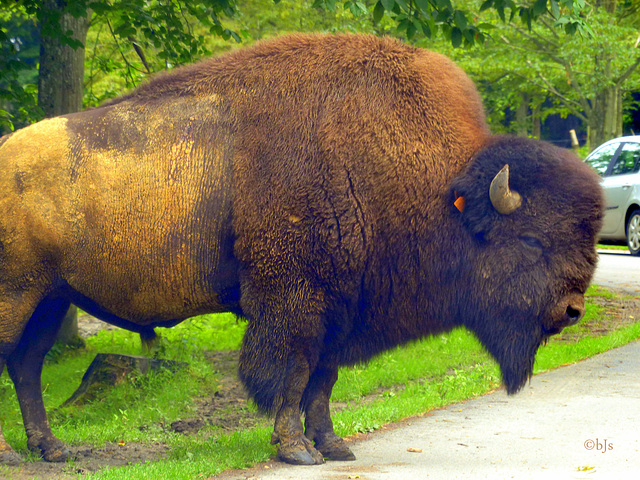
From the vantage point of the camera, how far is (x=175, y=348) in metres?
9.16

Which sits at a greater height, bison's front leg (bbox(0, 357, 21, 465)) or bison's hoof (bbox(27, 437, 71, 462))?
bison's front leg (bbox(0, 357, 21, 465))

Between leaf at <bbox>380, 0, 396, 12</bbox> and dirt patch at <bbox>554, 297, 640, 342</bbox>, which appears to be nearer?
leaf at <bbox>380, 0, 396, 12</bbox>

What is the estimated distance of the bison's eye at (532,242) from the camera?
5.02 metres

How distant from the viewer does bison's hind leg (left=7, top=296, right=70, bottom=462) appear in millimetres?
5395

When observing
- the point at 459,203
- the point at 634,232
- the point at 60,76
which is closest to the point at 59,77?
the point at 60,76

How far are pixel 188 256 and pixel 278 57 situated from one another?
5.06 ft

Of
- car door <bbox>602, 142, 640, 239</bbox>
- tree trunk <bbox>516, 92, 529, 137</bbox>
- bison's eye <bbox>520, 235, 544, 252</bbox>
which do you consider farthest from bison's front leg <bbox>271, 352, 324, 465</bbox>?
tree trunk <bbox>516, 92, 529, 137</bbox>

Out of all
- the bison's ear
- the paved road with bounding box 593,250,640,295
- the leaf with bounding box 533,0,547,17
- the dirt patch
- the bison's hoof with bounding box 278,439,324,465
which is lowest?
the paved road with bounding box 593,250,640,295

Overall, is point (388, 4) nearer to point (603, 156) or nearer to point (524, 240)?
point (524, 240)

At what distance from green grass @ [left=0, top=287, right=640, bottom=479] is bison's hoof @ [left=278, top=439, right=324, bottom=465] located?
0.14m

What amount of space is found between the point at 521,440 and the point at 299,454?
5.48 feet

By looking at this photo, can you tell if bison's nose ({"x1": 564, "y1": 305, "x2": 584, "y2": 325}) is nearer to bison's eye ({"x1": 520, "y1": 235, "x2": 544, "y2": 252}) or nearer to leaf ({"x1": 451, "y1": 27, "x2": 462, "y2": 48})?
bison's eye ({"x1": 520, "y1": 235, "x2": 544, "y2": 252})

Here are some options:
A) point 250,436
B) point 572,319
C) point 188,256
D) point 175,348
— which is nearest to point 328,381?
point 250,436

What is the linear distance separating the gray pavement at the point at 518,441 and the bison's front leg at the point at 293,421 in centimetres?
10
